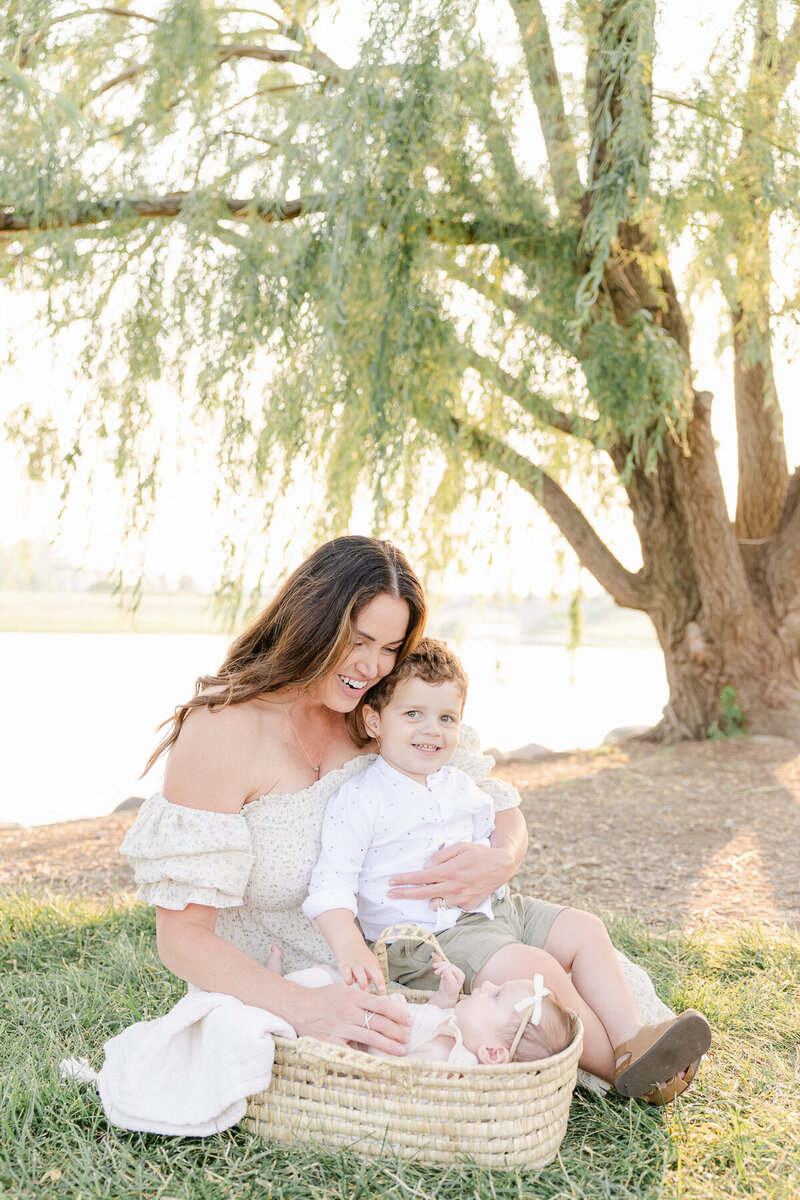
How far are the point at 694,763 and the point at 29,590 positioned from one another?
13.7 feet

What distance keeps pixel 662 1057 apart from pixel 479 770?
829 millimetres

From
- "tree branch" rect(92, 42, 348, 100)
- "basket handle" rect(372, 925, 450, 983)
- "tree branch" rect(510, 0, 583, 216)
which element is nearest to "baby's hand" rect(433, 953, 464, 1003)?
"basket handle" rect(372, 925, 450, 983)

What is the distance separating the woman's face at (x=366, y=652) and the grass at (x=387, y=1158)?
92 centimetres

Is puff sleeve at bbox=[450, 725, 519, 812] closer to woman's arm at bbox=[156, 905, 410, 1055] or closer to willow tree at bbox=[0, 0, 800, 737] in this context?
woman's arm at bbox=[156, 905, 410, 1055]

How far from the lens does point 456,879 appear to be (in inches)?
89.0

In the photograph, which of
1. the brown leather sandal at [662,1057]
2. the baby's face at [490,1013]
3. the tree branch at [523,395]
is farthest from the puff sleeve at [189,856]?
the tree branch at [523,395]

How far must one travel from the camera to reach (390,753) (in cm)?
241

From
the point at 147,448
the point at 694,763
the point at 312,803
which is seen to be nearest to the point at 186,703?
the point at 312,803

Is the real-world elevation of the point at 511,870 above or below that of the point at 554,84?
below

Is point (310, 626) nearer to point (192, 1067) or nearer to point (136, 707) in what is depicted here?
point (192, 1067)

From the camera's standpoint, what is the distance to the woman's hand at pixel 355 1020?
6.33ft

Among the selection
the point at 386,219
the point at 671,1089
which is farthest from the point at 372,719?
the point at 386,219

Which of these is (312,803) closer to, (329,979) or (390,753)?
(390,753)

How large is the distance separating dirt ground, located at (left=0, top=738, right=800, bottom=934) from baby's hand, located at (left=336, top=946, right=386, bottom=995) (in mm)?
1919
